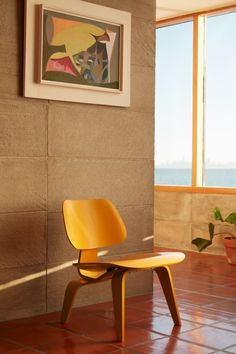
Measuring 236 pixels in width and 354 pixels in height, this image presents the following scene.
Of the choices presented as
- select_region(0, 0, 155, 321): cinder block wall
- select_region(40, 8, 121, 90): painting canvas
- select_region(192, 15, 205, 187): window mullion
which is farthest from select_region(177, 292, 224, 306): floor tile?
select_region(192, 15, 205, 187): window mullion

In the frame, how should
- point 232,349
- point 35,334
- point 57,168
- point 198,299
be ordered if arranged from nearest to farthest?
1. point 232,349
2. point 35,334
3. point 57,168
4. point 198,299

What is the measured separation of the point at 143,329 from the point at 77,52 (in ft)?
6.44

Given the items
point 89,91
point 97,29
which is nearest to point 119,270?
point 89,91

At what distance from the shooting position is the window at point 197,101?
7.02 m

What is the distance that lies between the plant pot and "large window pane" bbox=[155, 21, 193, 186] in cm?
118

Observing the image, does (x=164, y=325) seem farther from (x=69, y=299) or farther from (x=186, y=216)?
(x=186, y=216)

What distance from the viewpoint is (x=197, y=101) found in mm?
7211

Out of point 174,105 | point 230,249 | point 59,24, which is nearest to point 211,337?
point 59,24

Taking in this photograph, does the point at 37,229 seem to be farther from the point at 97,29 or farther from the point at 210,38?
the point at 210,38

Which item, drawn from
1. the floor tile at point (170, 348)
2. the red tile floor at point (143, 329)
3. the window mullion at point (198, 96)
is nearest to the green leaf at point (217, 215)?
the window mullion at point (198, 96)

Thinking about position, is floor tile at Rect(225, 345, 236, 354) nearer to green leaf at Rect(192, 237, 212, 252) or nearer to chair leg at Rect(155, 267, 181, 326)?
chair leg at Rect(155, 267, 181, 326)

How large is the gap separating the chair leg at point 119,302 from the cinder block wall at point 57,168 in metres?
0.78

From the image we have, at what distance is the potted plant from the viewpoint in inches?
246

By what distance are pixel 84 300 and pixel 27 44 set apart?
6.18 feet
